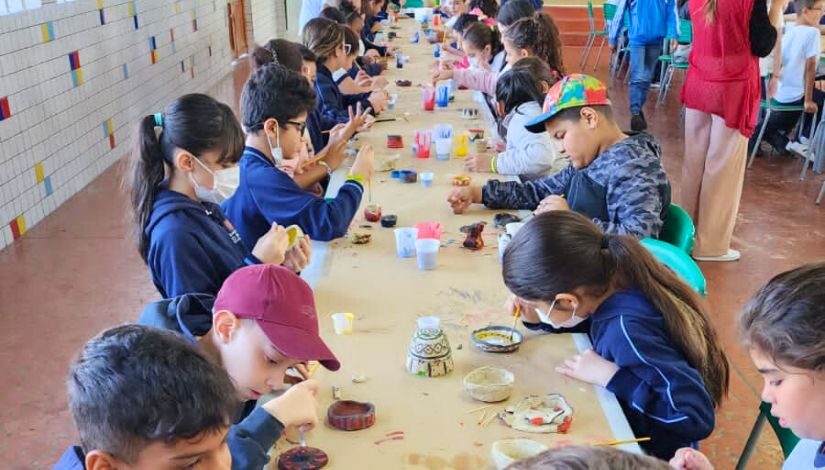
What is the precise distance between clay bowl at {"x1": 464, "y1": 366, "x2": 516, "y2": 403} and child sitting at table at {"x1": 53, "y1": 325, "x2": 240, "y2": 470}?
2.45 feet

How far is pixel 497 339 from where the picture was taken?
2.19 m

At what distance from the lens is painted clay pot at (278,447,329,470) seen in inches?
64.9

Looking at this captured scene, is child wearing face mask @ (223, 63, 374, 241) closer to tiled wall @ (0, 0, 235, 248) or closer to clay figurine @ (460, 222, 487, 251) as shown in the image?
clay figurine @ (460, 222, 487, 251)

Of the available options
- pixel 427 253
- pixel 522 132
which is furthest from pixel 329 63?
pixel 427 253

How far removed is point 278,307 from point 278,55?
7.58 feet

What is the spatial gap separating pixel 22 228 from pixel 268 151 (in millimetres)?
2973

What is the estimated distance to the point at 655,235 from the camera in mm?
2770

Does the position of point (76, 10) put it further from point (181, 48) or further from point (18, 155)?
point (181, 48)

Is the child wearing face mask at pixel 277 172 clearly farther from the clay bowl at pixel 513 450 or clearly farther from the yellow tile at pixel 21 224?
the yellow tile at pixel 21 224

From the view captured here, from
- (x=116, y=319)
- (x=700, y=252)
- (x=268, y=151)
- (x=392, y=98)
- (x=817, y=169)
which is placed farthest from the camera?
(x=817, y=169)

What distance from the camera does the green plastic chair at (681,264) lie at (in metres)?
2.40

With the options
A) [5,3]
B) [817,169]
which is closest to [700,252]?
[817,169]

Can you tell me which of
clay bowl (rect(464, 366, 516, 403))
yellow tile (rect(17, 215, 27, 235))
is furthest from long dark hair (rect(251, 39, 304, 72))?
yellow tile (rect(17, 215, 27, 235))

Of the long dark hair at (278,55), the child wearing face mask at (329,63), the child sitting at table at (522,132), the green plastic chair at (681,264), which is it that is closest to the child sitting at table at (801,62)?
the child sitting at table at (522,132)
